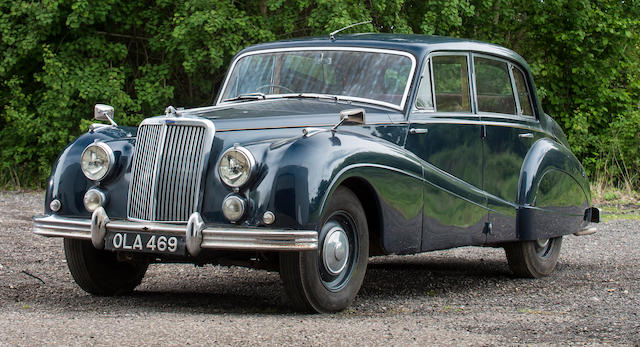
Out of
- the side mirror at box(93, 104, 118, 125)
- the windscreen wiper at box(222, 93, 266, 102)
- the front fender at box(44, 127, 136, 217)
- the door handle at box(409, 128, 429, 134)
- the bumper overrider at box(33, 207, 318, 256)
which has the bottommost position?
the bumper overrider at box(33, 207, 318, 256)

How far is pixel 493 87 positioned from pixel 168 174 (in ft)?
10.7

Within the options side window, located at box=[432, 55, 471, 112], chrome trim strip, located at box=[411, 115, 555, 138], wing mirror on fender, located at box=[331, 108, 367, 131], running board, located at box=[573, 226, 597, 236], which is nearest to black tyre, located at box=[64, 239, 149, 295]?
wing mirror on fender, located at box=[331, 108, 367, 131]

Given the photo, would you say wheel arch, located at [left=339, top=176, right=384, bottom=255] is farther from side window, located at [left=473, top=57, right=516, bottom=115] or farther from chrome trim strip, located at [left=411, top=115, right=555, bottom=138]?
side window, located at [left=473, top=57, right=516, bottom=115]

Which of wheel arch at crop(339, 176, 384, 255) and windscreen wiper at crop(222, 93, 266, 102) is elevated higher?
windscreen wiper at crop(222, 93, 266, 102)

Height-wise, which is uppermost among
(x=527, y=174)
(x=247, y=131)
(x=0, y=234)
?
(x=247, y=131)

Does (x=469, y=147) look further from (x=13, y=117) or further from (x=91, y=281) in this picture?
(x=13, y=117)

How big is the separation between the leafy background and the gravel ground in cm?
772

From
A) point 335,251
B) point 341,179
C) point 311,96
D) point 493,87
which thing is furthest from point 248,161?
point 493,87

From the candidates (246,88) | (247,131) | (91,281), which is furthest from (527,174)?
(91,281)

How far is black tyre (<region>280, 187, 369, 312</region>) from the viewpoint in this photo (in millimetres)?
5312

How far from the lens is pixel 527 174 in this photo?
7645mm

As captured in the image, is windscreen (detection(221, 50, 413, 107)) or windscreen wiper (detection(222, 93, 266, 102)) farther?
windscreen wiper (detection(222, 93, 266, 102))

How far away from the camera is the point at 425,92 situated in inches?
266

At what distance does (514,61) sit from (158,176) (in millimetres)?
3817
